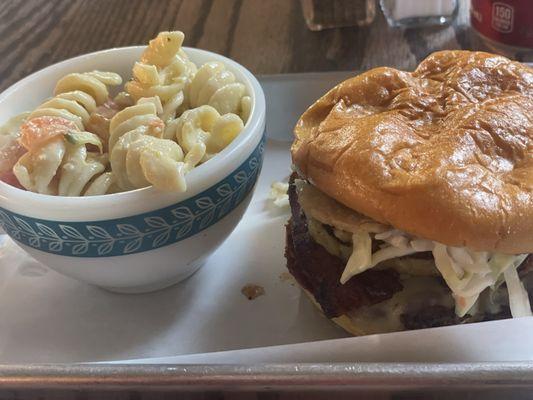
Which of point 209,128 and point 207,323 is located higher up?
point 209,128

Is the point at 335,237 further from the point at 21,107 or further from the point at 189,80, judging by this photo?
the point at 21,107

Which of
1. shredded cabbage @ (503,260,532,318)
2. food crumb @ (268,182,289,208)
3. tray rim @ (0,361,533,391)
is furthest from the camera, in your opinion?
food crumb @ (268,182,289,208)

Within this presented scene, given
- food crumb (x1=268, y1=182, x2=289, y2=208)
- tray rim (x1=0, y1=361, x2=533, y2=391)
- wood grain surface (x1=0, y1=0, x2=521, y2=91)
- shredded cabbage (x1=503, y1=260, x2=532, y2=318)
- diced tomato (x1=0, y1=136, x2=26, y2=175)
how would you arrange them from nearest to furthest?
tray rim (x1=0, y1=361, x2=533, y2=391) < shredded cabbage (x1=503, y1=260, x2=532, y2=318) < diced tomato (x1=0, y1=136, x2=26, y2=175) < food crumb (x1=268, y1=182, x2=289, y2=208) < wood grain surface (x1=0, y1=0, x2=521, y2=91)

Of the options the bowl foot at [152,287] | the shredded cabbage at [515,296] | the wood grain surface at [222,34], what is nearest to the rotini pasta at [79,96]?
the bowl foot at [152,287]

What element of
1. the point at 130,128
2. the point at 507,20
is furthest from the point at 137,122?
the point at 507,20

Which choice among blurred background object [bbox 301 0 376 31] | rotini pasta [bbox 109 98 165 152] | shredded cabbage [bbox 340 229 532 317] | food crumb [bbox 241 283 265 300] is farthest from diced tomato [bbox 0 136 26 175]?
blurred background object [bbox 301 0 376 31]

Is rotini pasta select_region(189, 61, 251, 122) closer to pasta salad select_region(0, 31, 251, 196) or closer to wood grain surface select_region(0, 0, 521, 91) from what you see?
pasta salad select_region(0, 31, 251, 196)

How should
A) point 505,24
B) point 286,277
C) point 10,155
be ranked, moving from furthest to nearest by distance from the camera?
point 505,24 < point 286,277 < point 10,155

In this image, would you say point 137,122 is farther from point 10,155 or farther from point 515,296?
point 515,296
